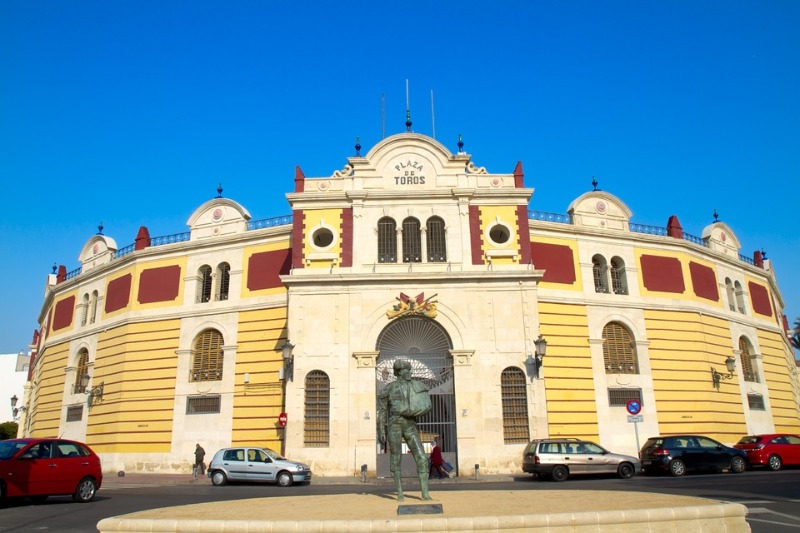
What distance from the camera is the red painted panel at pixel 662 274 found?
2939cm

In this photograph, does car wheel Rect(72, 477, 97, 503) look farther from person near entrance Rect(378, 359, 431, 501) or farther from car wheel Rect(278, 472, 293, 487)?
person near entrance Rect(378, 359, 431, 501)

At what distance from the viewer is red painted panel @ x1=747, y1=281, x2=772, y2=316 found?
34.0m

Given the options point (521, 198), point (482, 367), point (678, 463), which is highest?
point (521, 198)

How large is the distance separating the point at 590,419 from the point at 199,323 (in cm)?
1833

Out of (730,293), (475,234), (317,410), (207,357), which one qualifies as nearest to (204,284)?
(207,357)

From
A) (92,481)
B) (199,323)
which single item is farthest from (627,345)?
(92,481)

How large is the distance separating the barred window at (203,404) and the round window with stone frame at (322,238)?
A: 8313 mm

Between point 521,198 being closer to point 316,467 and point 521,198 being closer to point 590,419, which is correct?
point 590,419

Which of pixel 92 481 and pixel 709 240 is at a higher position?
pixel 709 240

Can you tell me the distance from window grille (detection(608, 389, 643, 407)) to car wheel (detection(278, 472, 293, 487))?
47.3 feet

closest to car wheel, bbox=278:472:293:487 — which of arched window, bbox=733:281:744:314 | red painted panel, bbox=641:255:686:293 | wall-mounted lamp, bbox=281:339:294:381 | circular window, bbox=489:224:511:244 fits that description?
wall-mounted lamp, bbox=281:339:294:381

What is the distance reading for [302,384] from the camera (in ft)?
77.3

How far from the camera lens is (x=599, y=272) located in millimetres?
29344

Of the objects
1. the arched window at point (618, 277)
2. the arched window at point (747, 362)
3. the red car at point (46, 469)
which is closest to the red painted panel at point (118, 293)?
the red car at point (46, 469)
